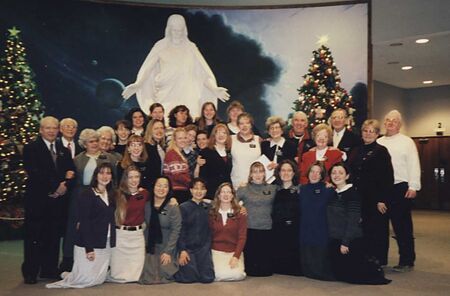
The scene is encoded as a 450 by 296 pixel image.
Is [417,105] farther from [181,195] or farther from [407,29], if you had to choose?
[181,195]

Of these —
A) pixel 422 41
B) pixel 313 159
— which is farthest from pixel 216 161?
pixel 422 41

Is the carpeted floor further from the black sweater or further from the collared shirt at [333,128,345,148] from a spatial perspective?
the collared shirt at [333,128,345,148]

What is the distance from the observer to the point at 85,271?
4.68 m

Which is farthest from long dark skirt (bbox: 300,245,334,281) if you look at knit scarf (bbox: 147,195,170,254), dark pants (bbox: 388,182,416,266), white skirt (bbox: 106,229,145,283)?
white skirt (bbox: 106,229,145,283)

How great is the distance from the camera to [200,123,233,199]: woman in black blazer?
5.36 m

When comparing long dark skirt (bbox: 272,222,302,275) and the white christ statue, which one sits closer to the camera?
long dark skirt (bbox: 272,222,302,275)

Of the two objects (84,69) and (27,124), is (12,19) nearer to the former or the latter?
(84,69)

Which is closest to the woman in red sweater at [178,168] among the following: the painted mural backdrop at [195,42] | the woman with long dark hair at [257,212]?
the woman with long dark hair at [257,212]

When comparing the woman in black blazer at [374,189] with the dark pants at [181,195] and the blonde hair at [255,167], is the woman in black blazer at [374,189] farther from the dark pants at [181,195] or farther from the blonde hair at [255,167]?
the dark pants at [181,195]

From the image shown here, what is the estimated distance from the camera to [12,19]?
28.4 ft

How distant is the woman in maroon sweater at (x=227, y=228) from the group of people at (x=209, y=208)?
11 mm

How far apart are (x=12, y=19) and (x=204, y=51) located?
3791 mm

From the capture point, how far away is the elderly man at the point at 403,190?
545 centimetres

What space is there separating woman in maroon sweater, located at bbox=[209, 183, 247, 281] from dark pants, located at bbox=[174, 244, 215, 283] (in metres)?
0.10
